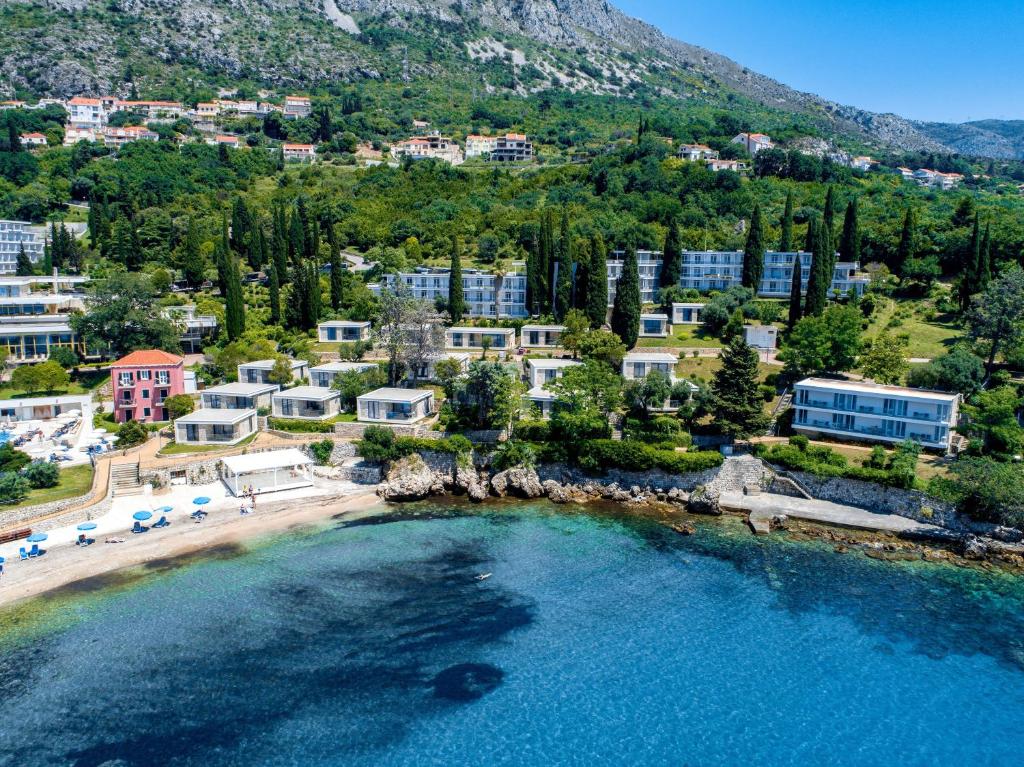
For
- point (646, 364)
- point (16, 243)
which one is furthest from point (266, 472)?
point (16, 243)

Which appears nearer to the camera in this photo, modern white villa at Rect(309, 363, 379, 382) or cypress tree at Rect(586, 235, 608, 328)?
modern white villa at Rect(309, 363, 379, 382)

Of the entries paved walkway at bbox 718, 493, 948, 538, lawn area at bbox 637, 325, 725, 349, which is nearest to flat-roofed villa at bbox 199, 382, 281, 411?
lawn area at bbox 637, 325, 725, 349

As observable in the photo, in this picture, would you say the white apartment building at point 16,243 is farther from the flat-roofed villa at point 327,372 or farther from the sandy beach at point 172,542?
the sandy beach at point 172,542

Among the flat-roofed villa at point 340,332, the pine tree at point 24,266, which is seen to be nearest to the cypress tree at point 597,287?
the flat-roofed villa at point 340,332

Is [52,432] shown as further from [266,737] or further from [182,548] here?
[266,737]

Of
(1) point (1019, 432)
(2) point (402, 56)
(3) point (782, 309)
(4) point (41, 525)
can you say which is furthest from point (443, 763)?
(2) point (402, 56)

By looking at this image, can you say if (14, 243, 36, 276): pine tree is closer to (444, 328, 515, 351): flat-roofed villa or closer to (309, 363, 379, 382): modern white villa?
(309, 363, 379, 382): modern white villa

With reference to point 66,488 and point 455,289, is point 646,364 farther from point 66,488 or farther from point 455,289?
point 66,488
